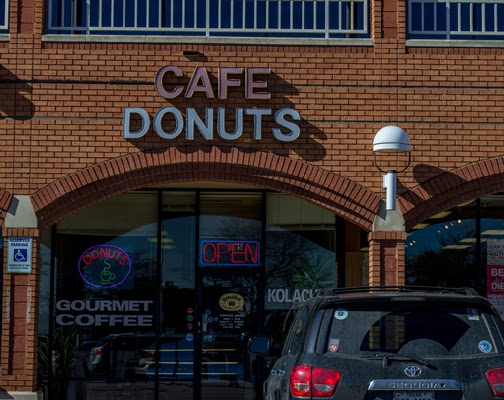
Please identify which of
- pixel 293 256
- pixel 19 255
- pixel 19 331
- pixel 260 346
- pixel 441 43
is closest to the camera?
pixel 260 346

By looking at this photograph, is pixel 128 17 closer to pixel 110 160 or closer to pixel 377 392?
pixel 110 160

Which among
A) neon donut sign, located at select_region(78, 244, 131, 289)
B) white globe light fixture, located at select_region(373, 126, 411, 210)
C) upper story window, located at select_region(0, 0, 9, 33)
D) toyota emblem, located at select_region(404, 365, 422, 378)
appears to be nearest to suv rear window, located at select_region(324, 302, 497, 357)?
toyota emblem, located at select_region(404, 365, 422, 378)

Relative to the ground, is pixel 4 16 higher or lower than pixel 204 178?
higher

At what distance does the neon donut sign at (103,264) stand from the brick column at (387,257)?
430 cm

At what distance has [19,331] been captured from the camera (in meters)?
13.5

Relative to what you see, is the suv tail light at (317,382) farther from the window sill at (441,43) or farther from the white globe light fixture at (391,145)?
the window sill at (441,43)

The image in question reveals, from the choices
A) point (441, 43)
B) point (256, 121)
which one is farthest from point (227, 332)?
point (441, 43)

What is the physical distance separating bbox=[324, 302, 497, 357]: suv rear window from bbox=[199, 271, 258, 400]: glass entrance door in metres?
8.73

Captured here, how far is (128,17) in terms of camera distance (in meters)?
14.7

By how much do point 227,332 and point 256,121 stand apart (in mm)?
3966

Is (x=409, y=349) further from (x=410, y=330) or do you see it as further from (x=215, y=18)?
(x=215, y=18)

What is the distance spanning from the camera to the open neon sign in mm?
16047

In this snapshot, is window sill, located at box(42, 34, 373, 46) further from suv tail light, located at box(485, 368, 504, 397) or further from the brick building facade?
suv tail light, located at box(485, 368, 504, 397)

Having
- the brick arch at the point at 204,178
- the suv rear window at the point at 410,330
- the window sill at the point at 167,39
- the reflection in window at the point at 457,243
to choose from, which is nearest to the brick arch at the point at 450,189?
the brick arch at the point at 204,178
